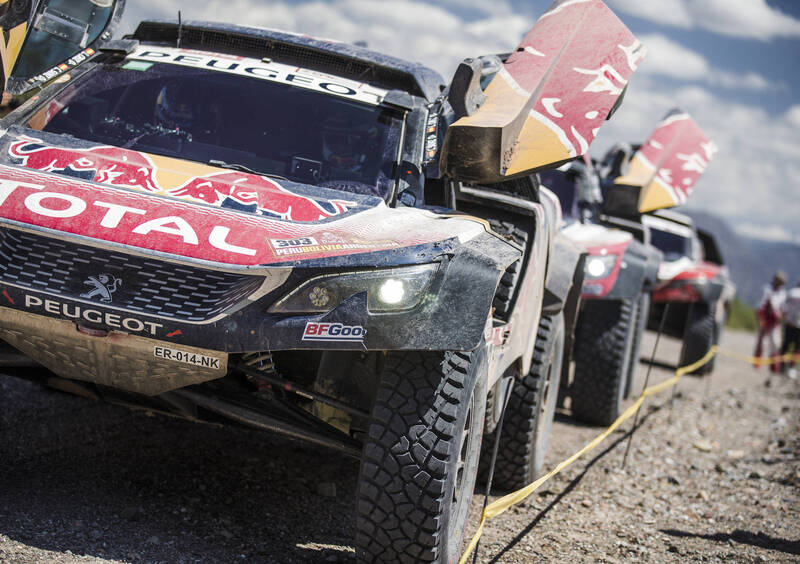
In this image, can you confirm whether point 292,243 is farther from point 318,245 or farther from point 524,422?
point 524,422

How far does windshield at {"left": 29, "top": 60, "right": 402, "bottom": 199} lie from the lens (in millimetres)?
3941

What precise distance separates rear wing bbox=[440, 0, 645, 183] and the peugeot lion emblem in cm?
143

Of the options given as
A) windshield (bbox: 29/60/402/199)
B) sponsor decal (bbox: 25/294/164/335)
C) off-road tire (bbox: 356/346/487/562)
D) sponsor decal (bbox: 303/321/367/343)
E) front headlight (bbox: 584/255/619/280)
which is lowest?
off-road tire (bbox: 356/346/487/562)

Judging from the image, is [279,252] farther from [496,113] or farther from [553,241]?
[553,241]

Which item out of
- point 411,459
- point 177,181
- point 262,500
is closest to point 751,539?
point 262,500

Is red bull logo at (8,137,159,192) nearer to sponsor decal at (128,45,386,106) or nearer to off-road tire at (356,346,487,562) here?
sponsor decal at (128,45,386,106)

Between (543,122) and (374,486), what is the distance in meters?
1.79

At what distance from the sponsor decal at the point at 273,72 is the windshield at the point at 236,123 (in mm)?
31

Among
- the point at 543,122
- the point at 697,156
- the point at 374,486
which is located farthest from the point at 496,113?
the point at 697,156

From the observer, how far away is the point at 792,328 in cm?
1480

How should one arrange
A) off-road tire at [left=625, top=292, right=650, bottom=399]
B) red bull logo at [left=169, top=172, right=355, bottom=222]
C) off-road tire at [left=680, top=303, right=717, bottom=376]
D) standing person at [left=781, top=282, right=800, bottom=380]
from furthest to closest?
standing person at [left=781, top=282, right=800, bottom=380], off-road tire at [left=680, top=303, right=717, bottom=376], off-road tire at [left=625, top=292, right=650, bottom=399], red bull logo at [left=169, top=172, right=355, bottom=222]

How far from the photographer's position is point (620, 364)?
7.50 meters

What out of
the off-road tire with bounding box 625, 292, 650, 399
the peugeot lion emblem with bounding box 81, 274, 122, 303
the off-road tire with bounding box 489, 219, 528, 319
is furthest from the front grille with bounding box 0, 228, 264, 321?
the off-road tire with bounding box 625, 292, 650, 399

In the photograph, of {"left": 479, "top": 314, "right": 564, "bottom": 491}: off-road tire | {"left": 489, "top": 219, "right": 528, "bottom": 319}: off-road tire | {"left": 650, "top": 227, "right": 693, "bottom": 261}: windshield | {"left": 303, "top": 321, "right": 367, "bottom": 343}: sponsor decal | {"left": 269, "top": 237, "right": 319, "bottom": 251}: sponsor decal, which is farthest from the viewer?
{"left": 650, "top": 227, "right": 693, "bottom": 261}: windshield
